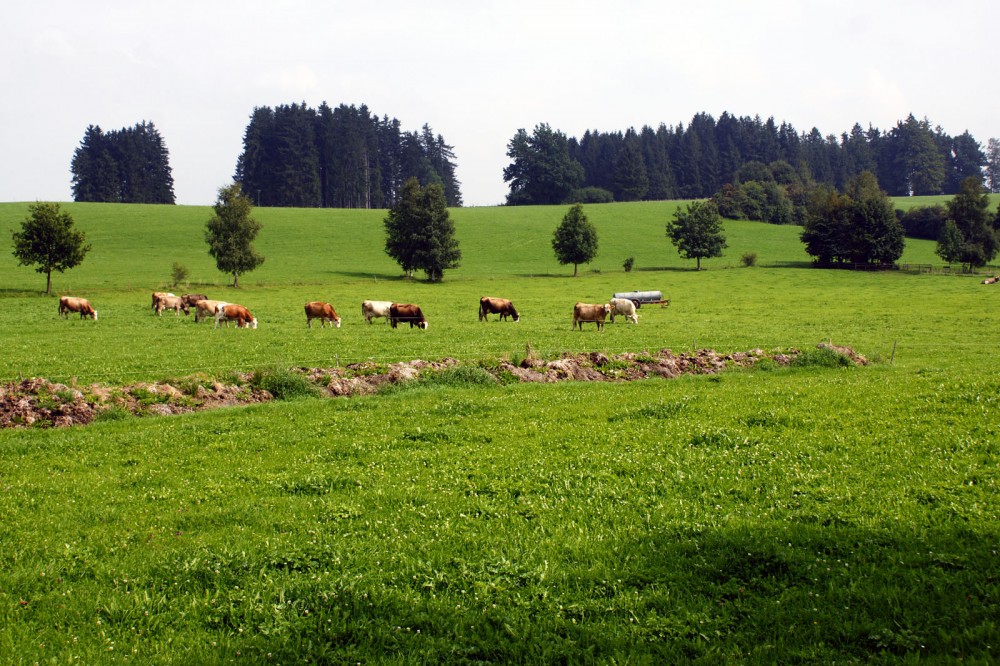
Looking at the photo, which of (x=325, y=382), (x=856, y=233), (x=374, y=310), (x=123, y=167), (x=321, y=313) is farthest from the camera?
(x=123, y=167)

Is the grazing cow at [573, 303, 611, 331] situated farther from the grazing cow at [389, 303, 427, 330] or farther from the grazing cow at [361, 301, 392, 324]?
the grazing cow at [361, 301, 392, 324]

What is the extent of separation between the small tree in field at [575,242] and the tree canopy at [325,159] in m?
70.5

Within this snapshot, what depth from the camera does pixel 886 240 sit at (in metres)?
88.3

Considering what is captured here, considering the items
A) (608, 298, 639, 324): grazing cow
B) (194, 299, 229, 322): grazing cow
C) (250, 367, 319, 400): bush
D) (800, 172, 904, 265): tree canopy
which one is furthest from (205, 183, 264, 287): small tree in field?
(800, 172, 904, 265): tree canopy

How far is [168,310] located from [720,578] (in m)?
45.0

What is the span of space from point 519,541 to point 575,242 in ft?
255

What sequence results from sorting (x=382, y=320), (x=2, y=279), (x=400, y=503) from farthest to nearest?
(x=2, y=279)
(x=382, y=320)
(x=400, y=503)

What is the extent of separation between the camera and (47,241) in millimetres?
54688

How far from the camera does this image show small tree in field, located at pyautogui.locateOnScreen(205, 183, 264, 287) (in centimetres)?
6675

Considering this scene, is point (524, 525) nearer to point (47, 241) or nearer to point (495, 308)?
point (495, 308)

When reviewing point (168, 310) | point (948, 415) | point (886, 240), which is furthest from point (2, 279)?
point (886, 240)

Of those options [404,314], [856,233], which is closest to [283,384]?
[404,314]

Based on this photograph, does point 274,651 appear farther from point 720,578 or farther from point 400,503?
point 720,578

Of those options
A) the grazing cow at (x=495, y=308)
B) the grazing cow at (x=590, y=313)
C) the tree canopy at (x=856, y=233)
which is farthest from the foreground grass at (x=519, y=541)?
the tree canopy at (x=856, y=233)
